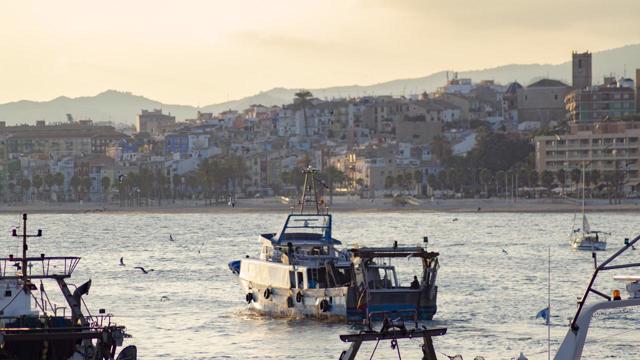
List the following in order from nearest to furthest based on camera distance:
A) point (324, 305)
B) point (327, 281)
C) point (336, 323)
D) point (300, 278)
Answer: point (336, 323) → point (324, 305) → point (327, 281) → point (300, 278)

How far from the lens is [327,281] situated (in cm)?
5838

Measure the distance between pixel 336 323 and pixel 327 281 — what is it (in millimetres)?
1742

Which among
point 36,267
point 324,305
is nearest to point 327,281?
point 324,305

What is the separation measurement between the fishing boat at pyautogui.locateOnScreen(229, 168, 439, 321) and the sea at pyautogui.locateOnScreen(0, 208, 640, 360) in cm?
74

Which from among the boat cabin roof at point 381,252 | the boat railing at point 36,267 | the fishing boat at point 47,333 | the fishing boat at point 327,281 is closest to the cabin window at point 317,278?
the fishing boat at point 327,281

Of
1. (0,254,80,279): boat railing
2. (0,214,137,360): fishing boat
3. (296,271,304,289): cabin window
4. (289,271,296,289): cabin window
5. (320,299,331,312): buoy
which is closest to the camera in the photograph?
(0,214,137,360): fishing boat

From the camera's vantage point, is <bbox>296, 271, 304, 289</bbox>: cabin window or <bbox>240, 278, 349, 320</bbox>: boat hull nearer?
<bbox>240, 278, 349, 320</bbox>: boat hull

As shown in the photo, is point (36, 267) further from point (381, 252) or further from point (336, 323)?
point (381, 252)

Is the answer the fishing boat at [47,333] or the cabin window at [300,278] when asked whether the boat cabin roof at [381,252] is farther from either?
the fishing boat at [47,333]

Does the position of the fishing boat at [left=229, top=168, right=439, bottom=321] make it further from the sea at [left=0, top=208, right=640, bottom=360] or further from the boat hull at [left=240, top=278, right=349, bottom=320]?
the sea at [left=0, top=208, right=640, bottom=360]

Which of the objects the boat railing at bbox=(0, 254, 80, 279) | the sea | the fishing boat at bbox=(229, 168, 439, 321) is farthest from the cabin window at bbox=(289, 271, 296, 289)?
the boat railing at bbox=(0, 254, 80, 279)

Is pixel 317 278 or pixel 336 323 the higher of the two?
pixel 317 278

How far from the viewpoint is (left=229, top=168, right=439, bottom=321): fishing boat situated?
54719 millimetres

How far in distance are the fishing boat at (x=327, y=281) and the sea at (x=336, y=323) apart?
29.3 inches
